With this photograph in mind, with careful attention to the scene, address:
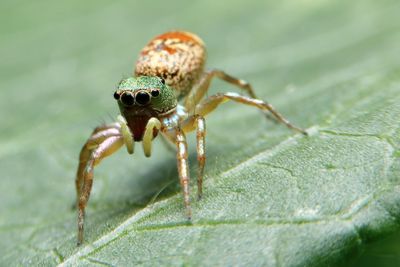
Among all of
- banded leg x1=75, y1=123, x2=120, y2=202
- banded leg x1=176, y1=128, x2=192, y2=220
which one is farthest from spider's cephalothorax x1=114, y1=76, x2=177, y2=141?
banded leg x1=176, y1=128, x2=192, y2=220

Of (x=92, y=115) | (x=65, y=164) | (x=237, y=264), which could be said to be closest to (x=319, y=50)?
(x=92, y=115)

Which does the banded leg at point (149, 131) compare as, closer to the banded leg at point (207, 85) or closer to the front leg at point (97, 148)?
the front leg at point (97, 148)

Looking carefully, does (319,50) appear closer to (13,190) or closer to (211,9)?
(211,9)

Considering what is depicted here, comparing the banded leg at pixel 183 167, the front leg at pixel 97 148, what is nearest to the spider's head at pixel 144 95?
the front leg at pixel 97 148

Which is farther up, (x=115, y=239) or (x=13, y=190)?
(x=115, y=239)

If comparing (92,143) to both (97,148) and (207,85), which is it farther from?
(207,85)

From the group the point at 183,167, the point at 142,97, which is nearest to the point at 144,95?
the point at 142,97

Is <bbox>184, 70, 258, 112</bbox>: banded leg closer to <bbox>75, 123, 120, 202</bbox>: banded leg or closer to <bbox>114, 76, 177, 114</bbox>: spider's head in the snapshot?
<bbox>114, 76, 177, 114</bbox>: spider's head
